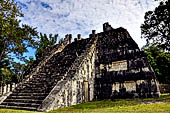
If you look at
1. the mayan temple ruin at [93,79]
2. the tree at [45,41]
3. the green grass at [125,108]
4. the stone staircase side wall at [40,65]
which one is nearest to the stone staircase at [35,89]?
the mayan temple ruin at [93,79]

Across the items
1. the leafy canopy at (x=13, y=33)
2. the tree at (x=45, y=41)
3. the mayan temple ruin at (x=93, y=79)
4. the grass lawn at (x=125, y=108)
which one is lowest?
the grass lawn at (x=125, y=108)

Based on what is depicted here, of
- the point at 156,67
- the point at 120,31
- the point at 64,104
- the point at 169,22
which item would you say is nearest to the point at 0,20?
the point at 64,104

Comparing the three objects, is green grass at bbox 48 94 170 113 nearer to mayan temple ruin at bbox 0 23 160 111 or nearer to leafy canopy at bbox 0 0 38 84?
mayan temple ruin at bbox 0 23 160 111

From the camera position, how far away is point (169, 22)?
477 inches

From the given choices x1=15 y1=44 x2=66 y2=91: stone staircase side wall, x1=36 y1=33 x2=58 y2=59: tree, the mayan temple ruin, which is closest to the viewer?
the mayan temple ruin

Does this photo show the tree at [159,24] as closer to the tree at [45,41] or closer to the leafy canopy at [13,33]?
the leafy canopy at [13,33]

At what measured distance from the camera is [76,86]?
33.7 feet

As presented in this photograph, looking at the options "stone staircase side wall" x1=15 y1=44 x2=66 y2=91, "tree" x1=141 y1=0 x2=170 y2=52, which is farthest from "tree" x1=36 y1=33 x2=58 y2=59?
"tree" x1=141 y1=0 x2=170 y2=52

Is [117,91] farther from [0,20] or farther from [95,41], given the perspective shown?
[0,20]

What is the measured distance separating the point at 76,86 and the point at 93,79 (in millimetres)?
2696

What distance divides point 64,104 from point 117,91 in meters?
4.78

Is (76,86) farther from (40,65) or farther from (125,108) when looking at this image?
(40,65)

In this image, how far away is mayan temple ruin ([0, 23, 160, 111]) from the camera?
30.1 ft

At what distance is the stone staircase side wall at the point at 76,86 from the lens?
8.29 meters
